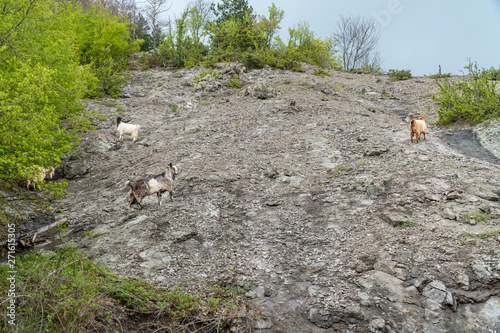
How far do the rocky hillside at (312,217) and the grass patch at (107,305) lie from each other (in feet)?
1.73

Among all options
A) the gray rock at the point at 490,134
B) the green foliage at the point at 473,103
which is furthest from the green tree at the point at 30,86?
the green foliage at the point at 473,103

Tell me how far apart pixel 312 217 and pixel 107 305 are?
4934mm

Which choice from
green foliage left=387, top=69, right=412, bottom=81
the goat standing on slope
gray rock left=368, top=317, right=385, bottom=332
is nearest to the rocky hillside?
gray rock left=368, top=317, right=385, bottom=332

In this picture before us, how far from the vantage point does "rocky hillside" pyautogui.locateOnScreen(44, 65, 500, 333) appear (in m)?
4.76

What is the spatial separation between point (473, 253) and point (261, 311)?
12.6ft

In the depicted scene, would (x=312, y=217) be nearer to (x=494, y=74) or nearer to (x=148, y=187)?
(x=148, y=187)

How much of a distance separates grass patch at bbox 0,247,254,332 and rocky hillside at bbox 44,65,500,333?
528mm

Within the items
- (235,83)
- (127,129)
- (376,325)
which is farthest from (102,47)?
(376,325)

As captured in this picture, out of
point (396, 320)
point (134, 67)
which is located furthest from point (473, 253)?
point (134, 67)

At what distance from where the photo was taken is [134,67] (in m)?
28.0

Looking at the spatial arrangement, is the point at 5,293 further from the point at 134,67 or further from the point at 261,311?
the point at 134,67

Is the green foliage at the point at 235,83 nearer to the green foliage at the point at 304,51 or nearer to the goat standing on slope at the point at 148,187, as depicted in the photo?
the green foliage at the point at 304,51

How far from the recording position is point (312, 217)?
7562 millimetres

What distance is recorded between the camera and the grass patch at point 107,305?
3982 millimetres
